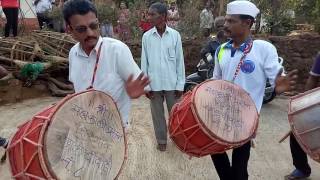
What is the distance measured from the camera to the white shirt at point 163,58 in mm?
5973

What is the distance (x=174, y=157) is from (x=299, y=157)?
4.79 feet

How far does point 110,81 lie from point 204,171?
257cm

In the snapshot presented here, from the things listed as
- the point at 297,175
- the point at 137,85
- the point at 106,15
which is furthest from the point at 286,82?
the point at 106,15

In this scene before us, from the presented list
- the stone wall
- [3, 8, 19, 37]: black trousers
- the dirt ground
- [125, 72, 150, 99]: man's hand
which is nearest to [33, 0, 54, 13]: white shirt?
[3, 8, 19, 37]: black trousers

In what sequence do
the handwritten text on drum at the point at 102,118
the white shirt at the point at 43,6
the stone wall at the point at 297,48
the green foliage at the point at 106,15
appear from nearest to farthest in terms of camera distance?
the handwritten text on drum at the point at 102,118 → the stone wall at the point at 297,48 → the green foliage at the point at 106,15 → the white shirt at the point at 43,6

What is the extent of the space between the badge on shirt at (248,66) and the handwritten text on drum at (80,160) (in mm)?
1502

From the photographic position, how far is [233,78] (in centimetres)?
382

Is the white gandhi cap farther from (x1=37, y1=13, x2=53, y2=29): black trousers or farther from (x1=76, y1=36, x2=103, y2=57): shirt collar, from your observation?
(x1=37, y1=13, x2=53, y2=29): black trousers

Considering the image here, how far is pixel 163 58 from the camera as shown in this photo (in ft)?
19.6

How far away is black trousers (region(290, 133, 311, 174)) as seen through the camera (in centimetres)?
496

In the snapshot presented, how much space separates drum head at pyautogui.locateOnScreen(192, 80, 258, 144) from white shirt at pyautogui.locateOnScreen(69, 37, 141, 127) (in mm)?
567

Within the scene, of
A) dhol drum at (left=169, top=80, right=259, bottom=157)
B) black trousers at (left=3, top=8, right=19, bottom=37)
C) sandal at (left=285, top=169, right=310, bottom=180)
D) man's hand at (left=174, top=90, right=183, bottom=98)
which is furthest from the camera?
black trousers at (left=3, top=8, right=19, bottom=37)

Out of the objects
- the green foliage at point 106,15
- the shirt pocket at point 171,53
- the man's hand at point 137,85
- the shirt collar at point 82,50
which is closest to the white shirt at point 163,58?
the shirt pocket at point 171,53

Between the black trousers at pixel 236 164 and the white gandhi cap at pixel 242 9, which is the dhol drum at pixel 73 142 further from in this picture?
the white gandhi cap at pixel 242 9
